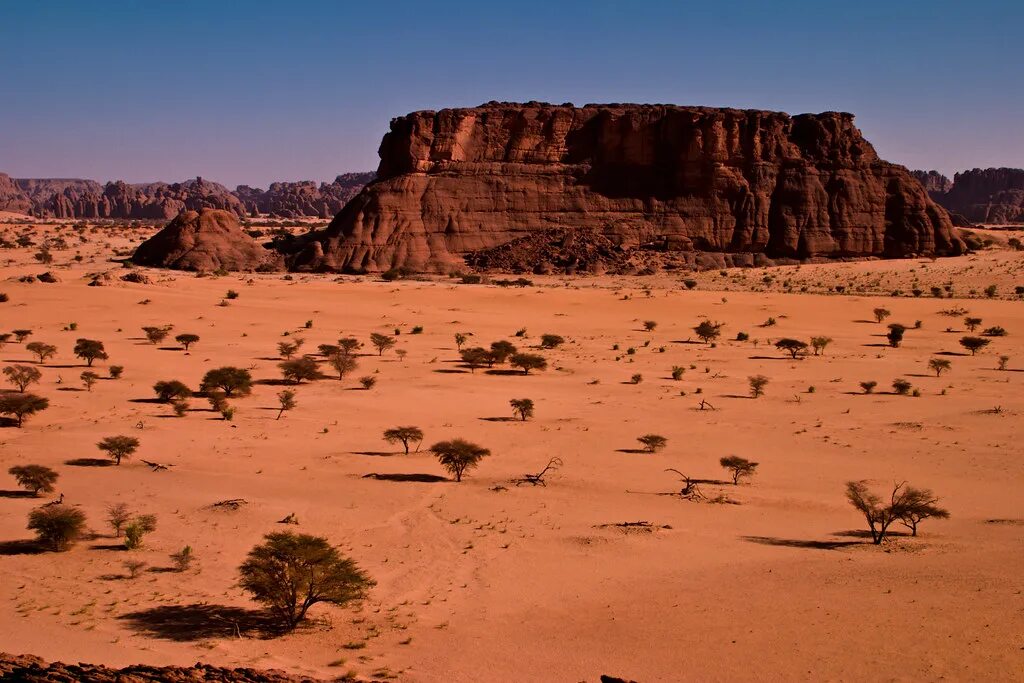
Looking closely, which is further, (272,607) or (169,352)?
(169,352)

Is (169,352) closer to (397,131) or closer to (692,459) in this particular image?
(692,459)

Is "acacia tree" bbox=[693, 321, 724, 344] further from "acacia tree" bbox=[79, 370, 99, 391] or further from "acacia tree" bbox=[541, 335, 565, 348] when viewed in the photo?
"acacia tree" bbox=[79, 370, 99, 391]

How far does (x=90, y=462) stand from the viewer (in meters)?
19.0

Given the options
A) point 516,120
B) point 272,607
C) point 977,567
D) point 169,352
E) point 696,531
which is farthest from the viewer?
point 516,120

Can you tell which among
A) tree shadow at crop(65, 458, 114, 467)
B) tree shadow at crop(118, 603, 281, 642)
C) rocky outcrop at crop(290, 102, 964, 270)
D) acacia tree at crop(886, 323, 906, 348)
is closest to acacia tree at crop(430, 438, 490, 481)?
tree shadow at crop(118, 603, 281, 642)

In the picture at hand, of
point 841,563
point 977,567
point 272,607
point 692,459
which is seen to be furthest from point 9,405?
point 977,567

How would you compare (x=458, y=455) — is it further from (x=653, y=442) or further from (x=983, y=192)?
(x=983, y=192)

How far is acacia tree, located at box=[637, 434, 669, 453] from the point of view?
20.8 metres

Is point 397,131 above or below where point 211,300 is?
above

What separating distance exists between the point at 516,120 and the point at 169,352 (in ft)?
149

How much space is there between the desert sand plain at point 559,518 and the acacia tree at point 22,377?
2.10ft

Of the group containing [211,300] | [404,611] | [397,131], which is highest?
[397,131]

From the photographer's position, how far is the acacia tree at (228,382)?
2670cm

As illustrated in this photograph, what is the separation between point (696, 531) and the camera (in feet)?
49.9
